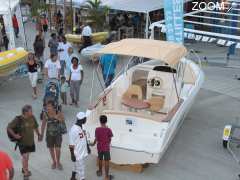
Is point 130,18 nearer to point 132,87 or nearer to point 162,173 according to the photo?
point 132,87

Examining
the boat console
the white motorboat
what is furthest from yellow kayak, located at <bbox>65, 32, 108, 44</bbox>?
the boat console

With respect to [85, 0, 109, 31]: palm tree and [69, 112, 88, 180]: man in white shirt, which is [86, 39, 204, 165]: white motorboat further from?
[85, 0, 109, 31]: palm tree

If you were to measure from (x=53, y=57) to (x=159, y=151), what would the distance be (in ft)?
15.6

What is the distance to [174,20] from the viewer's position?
13.7 m

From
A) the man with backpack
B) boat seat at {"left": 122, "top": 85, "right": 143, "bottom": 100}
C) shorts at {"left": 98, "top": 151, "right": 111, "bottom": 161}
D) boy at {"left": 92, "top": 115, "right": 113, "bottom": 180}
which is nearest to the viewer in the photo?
the man with backpack

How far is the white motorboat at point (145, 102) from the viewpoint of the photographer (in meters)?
7.64

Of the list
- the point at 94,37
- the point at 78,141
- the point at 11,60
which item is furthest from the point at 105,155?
the point at 94,37

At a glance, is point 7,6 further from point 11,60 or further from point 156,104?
point 156,104

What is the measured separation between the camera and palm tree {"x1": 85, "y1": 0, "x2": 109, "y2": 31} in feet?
64.6

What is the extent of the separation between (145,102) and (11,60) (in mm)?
5170

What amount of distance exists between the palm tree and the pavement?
643 cm

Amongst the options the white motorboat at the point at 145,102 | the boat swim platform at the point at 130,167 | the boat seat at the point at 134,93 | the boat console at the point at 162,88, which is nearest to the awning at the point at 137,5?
the white motorboat at the point at 145,102

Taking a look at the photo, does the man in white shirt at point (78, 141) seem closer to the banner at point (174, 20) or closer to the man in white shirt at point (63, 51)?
the man in white shirt at point (63, 51)

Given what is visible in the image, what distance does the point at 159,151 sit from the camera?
24.2 ft
